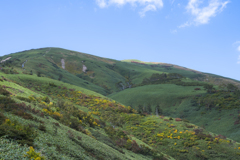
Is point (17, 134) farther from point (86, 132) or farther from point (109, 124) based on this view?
point (109, 124)

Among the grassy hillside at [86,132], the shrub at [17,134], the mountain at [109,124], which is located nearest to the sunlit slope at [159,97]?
the mountain at [109,124]

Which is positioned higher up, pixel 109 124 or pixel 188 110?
pixel 109 124

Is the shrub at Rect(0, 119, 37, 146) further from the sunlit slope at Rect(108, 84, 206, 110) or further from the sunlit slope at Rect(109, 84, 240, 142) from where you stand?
the sunlit slope at Rect(108, 84, 206, 110)

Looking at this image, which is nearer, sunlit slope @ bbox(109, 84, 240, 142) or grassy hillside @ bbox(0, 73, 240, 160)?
grassy hillside @ bbox(0, 73, 240, 160)

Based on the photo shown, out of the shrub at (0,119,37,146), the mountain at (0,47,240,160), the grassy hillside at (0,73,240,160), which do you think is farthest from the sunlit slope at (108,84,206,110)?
the shrub at (0,119,37,146)

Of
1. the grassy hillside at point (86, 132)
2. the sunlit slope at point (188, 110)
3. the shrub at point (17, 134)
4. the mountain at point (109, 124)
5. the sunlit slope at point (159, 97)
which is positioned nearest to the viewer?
the shrub at point (17, 134)

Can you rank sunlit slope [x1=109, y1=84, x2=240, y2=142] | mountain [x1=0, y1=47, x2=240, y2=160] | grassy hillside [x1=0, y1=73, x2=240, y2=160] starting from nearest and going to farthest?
grassy hillside [x1=0, y1=73, x2=240, y2=160] → mountain [x1=0, y1=47, x2=240, y2=160] → sunlit slope [x1=109, y1=84, x2=240, y2=142]

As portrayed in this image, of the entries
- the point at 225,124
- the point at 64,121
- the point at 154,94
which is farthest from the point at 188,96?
the point at 64,121

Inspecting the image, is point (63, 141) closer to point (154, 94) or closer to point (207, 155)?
point (207, 155)

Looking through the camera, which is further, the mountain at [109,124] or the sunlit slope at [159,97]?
the sunlit slope at [159,97]

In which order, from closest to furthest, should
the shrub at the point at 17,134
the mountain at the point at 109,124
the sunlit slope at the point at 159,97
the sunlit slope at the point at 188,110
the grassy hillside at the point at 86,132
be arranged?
the shrub at the point at 17,134, the grassy hillside at the point at 86,132, the mountain at the point at 109,124, the sunlit slope at the point at 188,110, the sunlit slope at the point at 159,97

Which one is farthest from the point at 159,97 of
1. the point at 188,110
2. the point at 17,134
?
the point at 17,134

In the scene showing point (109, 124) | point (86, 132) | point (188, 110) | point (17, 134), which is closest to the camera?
point (17, 134)

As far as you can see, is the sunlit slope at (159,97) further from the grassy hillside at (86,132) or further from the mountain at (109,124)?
the grassy hillside at (86,132)
